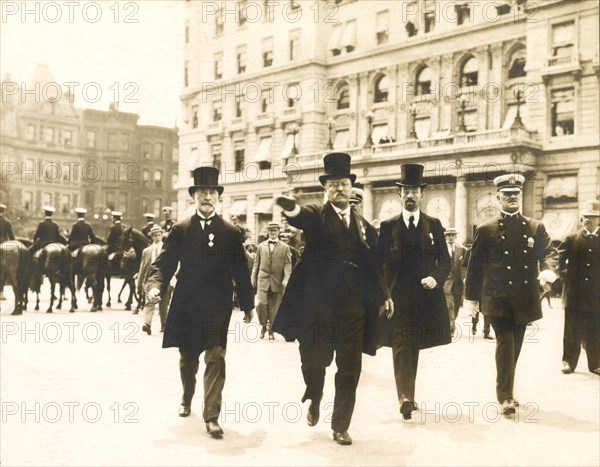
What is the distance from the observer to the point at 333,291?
105 inches

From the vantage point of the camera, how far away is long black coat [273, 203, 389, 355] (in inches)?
103

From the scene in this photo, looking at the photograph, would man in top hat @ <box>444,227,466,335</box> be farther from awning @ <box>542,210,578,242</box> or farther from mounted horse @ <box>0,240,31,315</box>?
mounted horse @ <box>0,240,31,315</box>

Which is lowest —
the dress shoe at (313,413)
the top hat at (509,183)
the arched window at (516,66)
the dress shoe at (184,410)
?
the dress shoe at (184,410)

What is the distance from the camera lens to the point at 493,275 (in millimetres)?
2811

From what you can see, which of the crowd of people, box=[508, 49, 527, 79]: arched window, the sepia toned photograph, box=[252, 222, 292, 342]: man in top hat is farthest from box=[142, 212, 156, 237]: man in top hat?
box=[252, 222, 292, 342]: man in top hat

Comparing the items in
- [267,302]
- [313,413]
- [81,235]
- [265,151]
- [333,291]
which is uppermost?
[265,151]

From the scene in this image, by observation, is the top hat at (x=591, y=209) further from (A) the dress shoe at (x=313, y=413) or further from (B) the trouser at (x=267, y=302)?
(B) the trouser at (x=267, y=302)

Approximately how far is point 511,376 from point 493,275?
0.52 metres

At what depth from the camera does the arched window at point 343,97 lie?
5.46 meters

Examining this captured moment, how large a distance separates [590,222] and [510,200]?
744 millimetres

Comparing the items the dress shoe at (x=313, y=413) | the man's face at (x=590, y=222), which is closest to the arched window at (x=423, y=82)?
the man's face at (x=590, y=222)

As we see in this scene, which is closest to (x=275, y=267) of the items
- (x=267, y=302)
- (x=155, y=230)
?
(x=267, y=302)

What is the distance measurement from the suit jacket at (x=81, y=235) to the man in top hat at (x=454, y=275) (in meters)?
2.23

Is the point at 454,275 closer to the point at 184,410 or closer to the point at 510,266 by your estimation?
the point at 510,266
